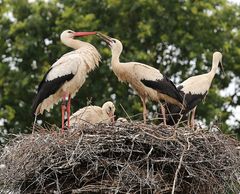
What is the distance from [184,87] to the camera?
652 inches

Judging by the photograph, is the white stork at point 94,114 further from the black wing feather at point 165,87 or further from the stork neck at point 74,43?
the stork neck at point 74,43

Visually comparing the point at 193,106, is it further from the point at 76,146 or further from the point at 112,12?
the point at 112,12

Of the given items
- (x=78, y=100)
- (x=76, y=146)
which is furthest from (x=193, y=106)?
(x=78, y=100)

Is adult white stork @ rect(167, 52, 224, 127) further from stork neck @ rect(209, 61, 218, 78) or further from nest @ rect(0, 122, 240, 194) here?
nest @ rect(0, 122, 240, 194)

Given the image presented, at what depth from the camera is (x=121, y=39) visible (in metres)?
24.0

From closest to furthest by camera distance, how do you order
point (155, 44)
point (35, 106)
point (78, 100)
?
point (35, 106) < point (78, 100) < point (155, 44)

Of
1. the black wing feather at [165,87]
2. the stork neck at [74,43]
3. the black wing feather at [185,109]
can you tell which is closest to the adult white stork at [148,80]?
the black wing feather at [165,87]

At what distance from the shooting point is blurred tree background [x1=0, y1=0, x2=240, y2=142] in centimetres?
2341

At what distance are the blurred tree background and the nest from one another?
9.29 meters

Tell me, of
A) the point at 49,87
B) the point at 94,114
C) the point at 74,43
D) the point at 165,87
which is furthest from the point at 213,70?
the point at 49,87

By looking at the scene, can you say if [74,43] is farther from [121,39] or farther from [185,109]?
[121,39]

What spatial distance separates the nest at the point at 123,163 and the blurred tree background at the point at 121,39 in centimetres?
929

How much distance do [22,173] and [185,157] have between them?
2.02m

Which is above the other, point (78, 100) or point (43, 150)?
point (43, 150)
